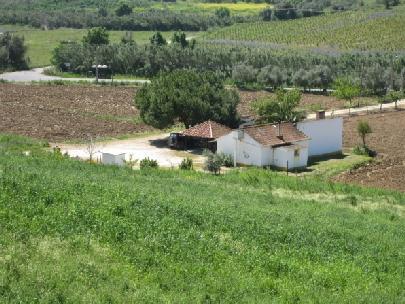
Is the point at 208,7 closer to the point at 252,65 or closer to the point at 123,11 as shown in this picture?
the point at 123,11

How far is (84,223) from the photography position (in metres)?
20.2

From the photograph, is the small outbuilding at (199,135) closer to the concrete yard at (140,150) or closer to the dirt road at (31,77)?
the concrete yard at (140,150)

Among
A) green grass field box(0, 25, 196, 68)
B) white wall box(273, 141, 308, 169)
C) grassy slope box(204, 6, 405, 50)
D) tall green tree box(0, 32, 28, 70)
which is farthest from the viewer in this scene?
grassy slope box(204, 6, 405, 50)

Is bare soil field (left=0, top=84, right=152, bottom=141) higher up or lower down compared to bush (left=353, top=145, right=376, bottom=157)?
higher up

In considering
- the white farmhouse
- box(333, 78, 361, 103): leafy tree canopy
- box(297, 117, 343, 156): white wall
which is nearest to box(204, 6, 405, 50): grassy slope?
box(333, 78, 361, 103): leafy tree canopy

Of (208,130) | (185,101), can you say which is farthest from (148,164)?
(185,101)

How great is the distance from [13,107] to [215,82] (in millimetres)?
15925

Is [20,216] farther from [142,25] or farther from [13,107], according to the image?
[142,25]

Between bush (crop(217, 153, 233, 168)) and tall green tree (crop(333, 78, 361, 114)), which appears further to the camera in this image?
tall green tree (crop(333, 78, 361, 114))

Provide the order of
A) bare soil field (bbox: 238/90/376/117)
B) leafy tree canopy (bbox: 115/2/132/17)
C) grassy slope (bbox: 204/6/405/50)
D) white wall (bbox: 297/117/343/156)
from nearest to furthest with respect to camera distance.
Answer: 1. white wall (bbox: 297/117/343/156)
2. bare soil field (bbox: 238/90/376/117)
3. grassy slope (bbox: 204/6/405/50)
4. leafy tree canopy (bbox: 115/2/132/17)

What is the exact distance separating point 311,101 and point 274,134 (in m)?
26.5

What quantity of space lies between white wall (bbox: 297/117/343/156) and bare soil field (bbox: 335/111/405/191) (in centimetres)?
253

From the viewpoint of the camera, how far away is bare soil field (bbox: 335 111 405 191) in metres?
38.1

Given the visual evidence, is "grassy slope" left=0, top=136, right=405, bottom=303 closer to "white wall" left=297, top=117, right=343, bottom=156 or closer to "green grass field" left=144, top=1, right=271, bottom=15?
"white wall" left=297, top=117, right=343, bottom=156
